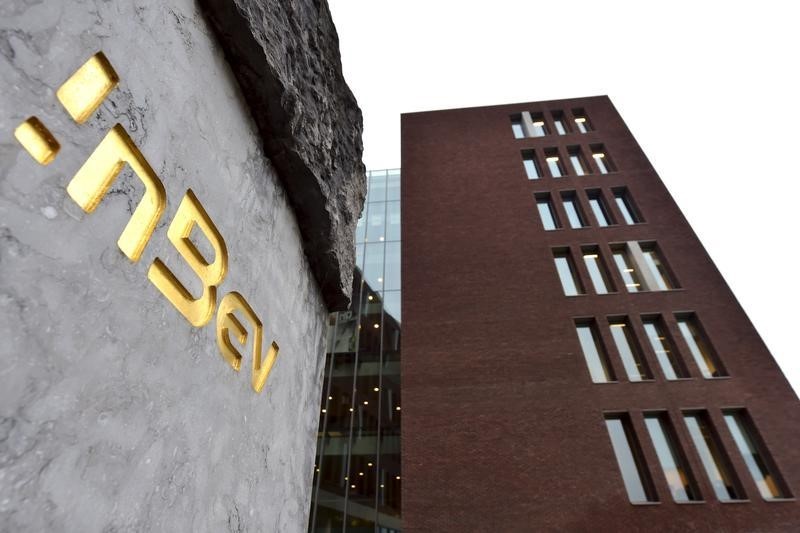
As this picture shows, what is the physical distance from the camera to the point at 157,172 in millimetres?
1666

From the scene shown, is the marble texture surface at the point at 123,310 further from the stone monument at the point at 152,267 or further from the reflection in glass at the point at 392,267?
the reflection in glass at the point at 392,267

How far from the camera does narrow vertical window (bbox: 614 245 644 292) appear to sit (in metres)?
17.4

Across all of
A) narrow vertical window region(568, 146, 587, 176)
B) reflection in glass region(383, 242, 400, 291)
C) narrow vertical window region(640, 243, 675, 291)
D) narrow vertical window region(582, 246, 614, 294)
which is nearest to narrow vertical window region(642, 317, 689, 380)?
narrow vertical window region(640, 243, 675, 291)

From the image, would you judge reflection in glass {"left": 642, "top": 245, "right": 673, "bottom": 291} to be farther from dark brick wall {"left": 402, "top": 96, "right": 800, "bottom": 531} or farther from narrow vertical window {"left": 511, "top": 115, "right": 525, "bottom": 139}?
narrow vertical window {"left": 511, "top": 115, "right": 525, "bottom": 139}

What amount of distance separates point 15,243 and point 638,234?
21044 mm

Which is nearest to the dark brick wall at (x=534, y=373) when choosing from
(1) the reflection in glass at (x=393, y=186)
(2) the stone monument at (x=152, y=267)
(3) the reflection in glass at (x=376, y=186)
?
(1) the reflection in glass at (x=393, y=186)

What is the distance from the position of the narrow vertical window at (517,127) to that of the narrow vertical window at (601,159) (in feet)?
12.5

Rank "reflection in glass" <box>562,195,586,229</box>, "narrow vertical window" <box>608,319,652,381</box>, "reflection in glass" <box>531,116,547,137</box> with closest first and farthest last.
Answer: "narrow vertical window" <box>608,319,652,381</box> → "reflection in glass" <box>562,195,586,229</box> → "reflection in glass" <box>531,116,547,137</box>

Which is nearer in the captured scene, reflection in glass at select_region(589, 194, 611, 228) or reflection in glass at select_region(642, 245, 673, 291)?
reflection in glass at select_region(642, 245, 673, 291)

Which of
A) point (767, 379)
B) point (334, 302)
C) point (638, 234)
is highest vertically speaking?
point (638, 234)

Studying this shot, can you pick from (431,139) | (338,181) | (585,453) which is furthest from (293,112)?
(431,139)

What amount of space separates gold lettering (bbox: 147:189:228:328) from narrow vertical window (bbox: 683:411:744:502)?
15.7 m

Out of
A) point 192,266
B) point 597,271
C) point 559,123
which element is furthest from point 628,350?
point 192,266

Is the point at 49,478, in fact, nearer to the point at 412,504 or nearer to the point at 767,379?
the point at 412,504
